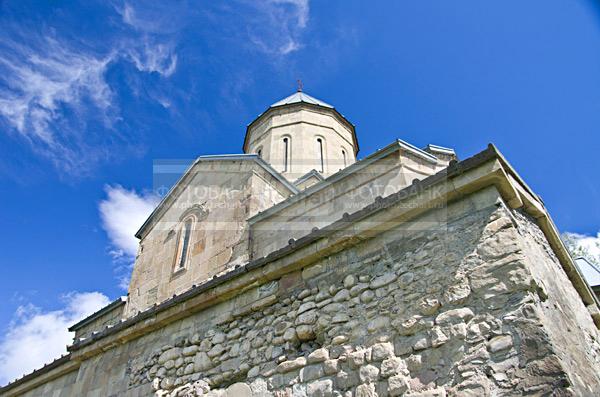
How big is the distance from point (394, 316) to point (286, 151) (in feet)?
33.1

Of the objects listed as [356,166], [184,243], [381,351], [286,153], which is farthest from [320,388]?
[286,153]

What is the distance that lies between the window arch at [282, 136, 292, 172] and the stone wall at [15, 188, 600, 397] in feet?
26.5

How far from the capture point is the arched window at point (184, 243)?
8.75 meters

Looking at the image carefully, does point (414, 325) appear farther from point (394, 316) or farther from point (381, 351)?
point (381, 351)

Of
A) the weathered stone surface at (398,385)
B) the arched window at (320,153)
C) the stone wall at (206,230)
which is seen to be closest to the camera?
the weathered stone surface at (398,385)

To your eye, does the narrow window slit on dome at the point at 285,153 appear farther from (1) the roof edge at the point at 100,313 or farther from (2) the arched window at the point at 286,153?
(1) the roof edge at the point at 100,313

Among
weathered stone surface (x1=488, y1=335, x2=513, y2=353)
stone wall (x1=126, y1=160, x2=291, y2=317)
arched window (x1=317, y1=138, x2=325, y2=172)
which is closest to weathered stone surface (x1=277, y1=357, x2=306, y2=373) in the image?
weathered stone surface (x1=488, y1=335, x2=513, y2=353)

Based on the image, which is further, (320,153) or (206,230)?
(320,153)

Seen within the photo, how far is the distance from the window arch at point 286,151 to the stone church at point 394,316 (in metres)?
6.01

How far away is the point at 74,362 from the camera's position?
6.90 m

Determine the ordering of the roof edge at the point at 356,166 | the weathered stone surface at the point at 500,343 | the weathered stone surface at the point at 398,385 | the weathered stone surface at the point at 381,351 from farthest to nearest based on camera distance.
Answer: the roof edge at the point at 356,166
the weathered stone surface at the point at 381,351
the weathered stone surface at the point at 398,385
the weathered stone surface at the point at 500,343

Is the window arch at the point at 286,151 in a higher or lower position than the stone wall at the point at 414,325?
higher

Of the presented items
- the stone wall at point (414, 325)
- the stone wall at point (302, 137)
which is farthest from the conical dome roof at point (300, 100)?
the stone wall at point (414, 325)

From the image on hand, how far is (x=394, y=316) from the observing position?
3.80 m
